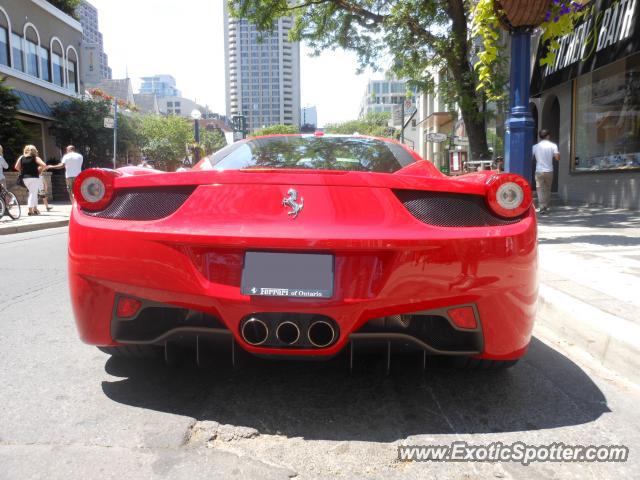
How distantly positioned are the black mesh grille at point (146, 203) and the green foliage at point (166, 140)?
40295 mm

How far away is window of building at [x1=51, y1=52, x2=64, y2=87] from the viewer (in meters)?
25.2

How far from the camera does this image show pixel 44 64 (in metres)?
24.4

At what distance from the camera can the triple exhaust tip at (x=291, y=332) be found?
2.22m

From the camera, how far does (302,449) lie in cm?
212

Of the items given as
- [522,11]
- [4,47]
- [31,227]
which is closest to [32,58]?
[4,47]

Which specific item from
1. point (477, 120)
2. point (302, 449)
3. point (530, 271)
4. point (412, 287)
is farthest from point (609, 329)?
point (477, 120)

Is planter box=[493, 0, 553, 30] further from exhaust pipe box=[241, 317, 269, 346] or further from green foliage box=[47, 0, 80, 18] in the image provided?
green foliage box=[47, 0, 80, 18]

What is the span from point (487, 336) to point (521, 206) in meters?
0.59

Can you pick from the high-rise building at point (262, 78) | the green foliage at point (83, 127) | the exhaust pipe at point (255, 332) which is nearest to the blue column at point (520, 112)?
the exhaust pipe at point (255, 332)

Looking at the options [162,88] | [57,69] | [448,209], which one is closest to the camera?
[448,209]

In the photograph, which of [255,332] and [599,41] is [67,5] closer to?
[599,41]

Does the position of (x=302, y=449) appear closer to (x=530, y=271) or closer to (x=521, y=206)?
(x=530, y=271)

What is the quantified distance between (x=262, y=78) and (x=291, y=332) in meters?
91.5

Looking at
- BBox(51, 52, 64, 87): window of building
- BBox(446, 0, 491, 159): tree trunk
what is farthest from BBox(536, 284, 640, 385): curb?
BBox(51, 52, 64, 87): window of building
